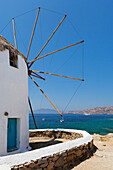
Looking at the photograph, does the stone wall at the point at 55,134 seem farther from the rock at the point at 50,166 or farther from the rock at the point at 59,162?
the rock at the point at 50,166

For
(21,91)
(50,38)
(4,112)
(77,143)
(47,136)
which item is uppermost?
(50,38)

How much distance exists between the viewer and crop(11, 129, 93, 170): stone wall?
492cm

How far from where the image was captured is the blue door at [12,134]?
6.62m

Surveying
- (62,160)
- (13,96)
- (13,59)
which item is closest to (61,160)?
(62,160)

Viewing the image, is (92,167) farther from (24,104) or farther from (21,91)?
(21,91)

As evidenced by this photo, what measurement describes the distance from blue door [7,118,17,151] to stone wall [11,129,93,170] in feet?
6.79

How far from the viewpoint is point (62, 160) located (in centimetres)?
601

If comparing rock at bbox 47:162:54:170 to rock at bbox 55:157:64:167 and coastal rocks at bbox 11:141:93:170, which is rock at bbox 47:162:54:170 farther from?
rock at bbox 55:157:64:167

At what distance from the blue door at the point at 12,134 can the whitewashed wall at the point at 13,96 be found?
0.77ft

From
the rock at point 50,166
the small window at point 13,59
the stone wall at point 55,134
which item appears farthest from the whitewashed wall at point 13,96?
the stone wall at point 55,134

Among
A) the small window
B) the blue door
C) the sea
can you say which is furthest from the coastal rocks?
the sea

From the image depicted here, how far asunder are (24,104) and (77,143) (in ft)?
10.7

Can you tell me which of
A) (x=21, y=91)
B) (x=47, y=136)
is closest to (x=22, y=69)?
(x=21, y=91)

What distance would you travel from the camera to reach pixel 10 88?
21.9 feet
